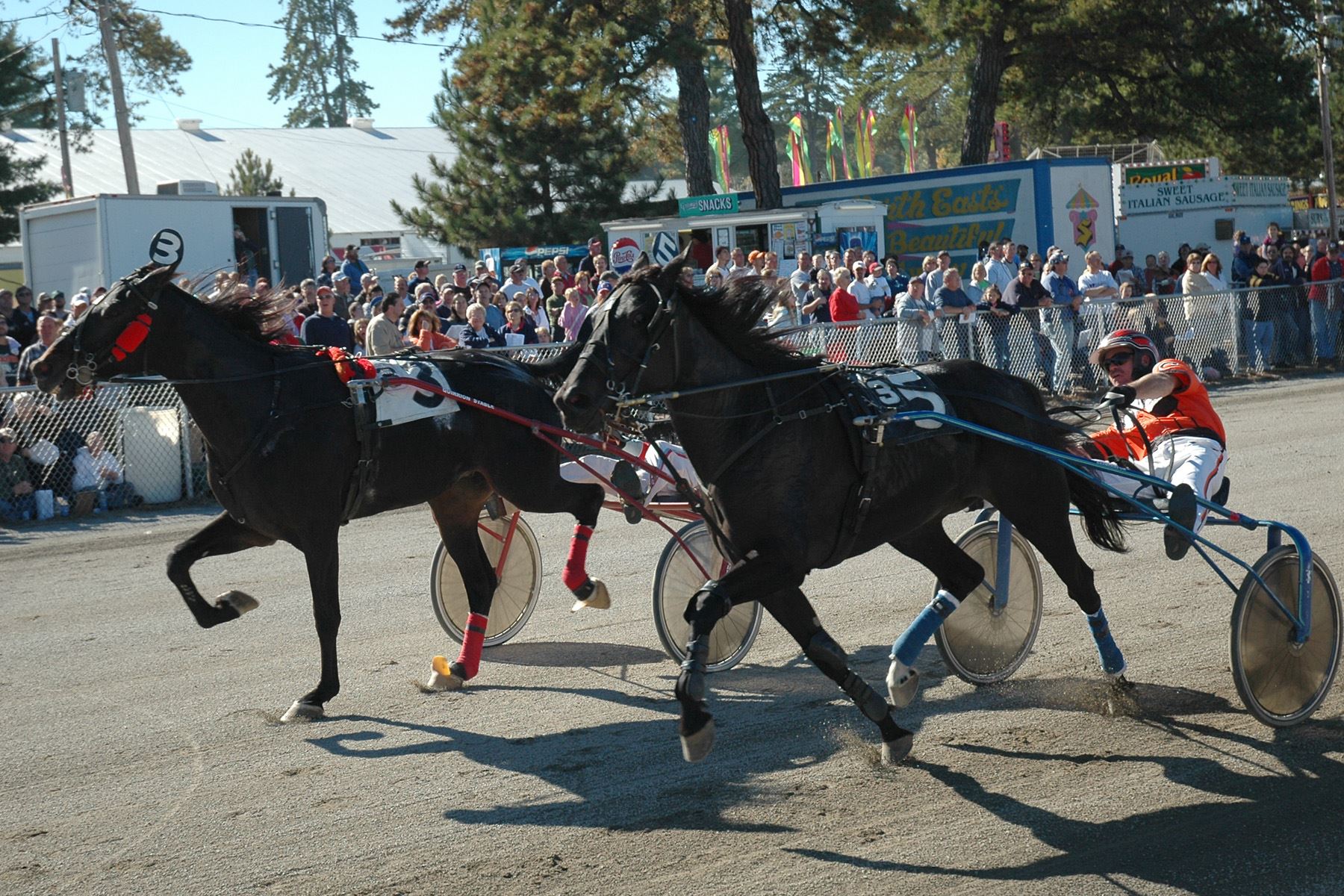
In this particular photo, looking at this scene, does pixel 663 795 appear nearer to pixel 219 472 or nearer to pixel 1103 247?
pixel 219 472

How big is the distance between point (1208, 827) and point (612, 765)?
7.03ft

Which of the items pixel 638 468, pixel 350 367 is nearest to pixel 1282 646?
pixel 638 468

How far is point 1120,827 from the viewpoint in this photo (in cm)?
434

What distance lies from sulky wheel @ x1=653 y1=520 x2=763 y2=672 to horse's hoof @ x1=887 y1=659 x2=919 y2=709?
4.41ft

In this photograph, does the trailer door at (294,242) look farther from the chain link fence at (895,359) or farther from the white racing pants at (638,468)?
the white racing pants at (638,468)

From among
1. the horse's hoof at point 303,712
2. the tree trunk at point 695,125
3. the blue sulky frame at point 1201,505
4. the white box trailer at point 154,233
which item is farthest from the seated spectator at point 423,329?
the tree trunk at point 695,125

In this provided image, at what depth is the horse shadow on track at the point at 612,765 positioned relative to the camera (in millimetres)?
4609

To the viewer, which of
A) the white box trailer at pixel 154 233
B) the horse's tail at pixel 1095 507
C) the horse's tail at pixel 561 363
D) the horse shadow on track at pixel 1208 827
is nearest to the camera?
the horse shadow on track at pixel 1208 827

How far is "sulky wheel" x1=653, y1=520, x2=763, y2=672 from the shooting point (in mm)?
6438

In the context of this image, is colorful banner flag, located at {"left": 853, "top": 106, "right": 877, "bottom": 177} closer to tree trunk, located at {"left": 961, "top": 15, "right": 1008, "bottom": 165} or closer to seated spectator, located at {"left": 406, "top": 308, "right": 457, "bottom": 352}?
tree trunk, located at {"left": 961, "top": 15, "right": 1008, "bottom": 165}

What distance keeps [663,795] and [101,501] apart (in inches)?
351

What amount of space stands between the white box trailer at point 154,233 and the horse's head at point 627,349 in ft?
45.0

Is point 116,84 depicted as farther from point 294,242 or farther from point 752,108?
point 752,108

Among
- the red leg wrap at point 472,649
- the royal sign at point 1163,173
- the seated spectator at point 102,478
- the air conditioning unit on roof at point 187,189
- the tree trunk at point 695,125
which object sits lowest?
the red leg wrap at point 472,649
